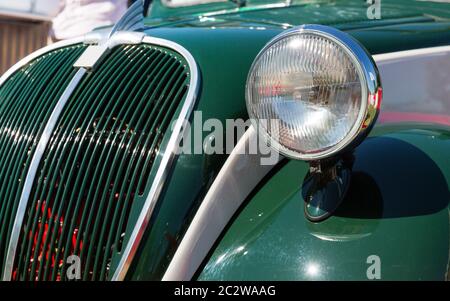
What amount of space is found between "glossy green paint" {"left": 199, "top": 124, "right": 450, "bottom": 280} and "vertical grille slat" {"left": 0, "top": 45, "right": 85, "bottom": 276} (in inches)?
29.0

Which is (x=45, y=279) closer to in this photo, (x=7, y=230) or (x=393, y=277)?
(x=7, y=230)

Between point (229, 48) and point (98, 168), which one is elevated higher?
point (229, 48)

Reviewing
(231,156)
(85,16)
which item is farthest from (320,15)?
(85,16)

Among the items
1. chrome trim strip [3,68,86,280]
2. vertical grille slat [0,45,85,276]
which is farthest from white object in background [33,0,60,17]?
chrome trim strip [3,68,86,280]

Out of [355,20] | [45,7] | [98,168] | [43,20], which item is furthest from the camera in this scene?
[43,20]

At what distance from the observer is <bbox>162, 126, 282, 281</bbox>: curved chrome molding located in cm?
175

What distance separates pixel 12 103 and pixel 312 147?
127 centimetres

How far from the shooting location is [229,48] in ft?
6.80

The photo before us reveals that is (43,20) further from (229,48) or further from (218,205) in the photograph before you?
(218,205)

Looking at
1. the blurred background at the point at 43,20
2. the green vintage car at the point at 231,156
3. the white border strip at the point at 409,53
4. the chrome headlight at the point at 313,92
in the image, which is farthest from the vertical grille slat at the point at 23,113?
the blurred background at the point at 43,20

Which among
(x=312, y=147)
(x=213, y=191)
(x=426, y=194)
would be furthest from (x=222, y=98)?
(x=426, y=194)

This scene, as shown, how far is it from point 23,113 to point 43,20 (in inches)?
255

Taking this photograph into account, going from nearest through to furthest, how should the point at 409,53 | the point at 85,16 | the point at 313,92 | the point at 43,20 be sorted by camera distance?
1. the point at 313,92
2. the point at 409,53
3. the point at 85,16
4. the point at 43,20

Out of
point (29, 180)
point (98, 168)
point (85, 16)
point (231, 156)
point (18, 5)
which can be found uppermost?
point (231, 156)
